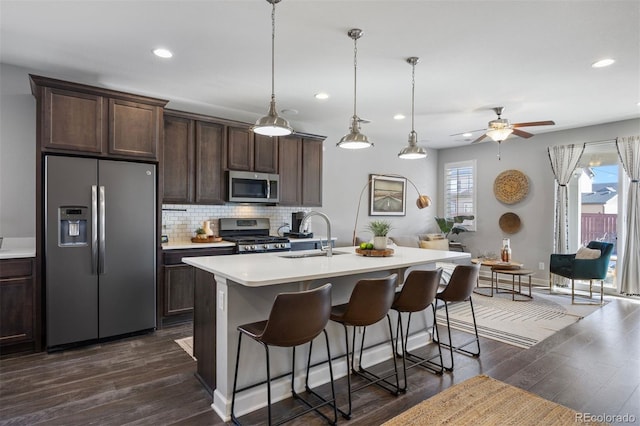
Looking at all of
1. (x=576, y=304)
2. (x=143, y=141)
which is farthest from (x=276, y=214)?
(x=576, y=304)

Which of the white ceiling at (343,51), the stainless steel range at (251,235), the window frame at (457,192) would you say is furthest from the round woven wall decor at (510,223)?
the stainless steel range at (251,235)

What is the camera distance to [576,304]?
16.7ft

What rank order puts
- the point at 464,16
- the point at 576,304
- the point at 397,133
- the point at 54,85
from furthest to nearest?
the point at 397,133, the point at 576,304, the point at 54,85, the point at 464,16

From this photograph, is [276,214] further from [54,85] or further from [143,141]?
[54,85]

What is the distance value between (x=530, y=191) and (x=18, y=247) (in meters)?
7.60

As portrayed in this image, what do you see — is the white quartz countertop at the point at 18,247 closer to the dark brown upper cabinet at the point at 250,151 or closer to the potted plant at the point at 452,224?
the dark brown upper cabinet at the point at 250,151

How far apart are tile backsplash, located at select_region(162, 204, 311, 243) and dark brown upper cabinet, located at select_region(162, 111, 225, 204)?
1.17 feet

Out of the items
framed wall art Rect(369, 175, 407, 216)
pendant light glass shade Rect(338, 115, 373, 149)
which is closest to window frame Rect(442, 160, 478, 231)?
framed wall art Rect(369, 175, 407, 216)

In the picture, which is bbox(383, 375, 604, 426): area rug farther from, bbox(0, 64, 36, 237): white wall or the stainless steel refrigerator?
bbox(0, 64, 36, 237): white wall

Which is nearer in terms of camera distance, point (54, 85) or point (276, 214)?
point (54, 85)

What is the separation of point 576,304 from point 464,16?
4521mm

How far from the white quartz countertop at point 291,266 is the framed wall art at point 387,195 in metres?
3.75

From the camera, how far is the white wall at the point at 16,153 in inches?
141

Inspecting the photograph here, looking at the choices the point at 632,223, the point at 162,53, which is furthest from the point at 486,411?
the point at 632,223
